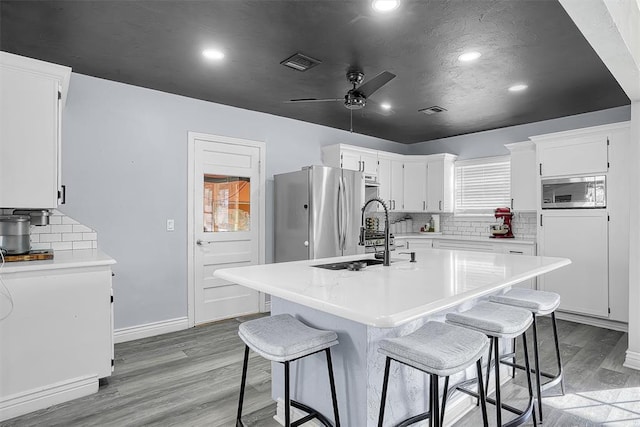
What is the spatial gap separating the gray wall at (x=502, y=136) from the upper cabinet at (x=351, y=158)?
1.46 meters

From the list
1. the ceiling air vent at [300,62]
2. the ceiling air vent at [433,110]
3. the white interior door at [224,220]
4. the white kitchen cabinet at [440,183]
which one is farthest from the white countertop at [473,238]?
the ceiling air vent at [300,62]

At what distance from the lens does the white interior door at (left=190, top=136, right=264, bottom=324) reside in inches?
153

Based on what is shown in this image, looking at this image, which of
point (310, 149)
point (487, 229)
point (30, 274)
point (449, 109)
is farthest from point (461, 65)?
point (30, 274)

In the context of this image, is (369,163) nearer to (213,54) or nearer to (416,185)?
(416,185)

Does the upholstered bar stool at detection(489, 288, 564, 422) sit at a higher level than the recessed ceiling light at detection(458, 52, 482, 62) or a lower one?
lower

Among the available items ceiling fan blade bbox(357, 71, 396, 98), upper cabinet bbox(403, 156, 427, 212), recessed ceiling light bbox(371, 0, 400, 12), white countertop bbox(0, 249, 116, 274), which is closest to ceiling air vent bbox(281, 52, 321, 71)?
ceiling fan blade bbox(357, 71, 396, 98)

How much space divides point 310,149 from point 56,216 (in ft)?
9.71

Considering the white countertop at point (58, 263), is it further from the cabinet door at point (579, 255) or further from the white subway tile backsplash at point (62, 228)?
the cabinet door at point (579, 255)

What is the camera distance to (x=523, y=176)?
4.63 meters

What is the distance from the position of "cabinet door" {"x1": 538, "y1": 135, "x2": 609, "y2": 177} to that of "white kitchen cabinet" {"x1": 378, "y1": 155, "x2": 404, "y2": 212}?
1.98 meters

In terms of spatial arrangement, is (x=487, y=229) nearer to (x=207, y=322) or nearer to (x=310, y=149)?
(x=310, y=149)

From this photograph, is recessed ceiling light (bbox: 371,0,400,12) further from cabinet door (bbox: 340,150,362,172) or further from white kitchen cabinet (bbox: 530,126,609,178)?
white kitchen cabinet (bbox: 530,126,609,178)

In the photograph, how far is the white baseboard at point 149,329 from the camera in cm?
335

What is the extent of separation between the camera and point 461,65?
2979 mm
